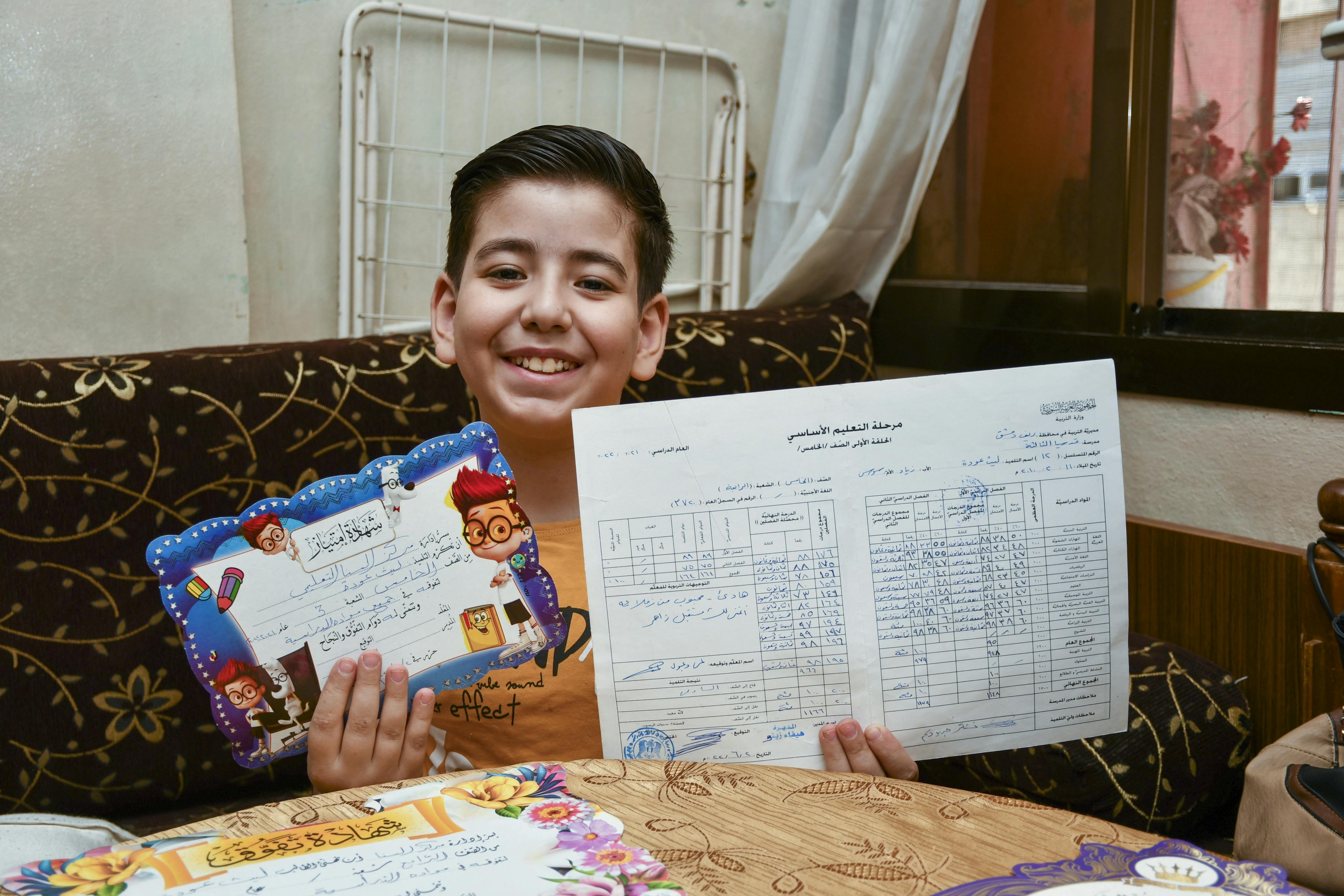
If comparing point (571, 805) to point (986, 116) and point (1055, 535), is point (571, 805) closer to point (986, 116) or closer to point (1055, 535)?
point (1055, 535)

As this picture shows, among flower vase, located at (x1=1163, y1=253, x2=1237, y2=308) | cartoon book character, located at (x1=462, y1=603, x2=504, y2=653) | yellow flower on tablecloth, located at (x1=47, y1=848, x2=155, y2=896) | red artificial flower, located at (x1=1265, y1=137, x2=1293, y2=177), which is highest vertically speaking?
red artificial flower, located at (x1=1265, y1=137, x2=1293, y2=177)

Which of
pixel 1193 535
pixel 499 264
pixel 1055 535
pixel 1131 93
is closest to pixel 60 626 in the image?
pixel 499 264

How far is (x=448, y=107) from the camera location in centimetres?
165


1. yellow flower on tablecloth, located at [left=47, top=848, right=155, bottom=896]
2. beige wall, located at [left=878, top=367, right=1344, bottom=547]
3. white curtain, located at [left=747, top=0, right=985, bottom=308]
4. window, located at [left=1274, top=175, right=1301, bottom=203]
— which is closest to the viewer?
yellow flower on tablecloth, located at [left=47, top=848, right=155, bottom=896]

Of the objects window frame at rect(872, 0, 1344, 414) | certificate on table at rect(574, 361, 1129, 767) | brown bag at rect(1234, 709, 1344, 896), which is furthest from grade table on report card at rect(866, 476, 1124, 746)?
window frame at rect(872, 0, 1344, 414)

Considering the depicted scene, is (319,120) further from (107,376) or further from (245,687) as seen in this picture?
(245,687)

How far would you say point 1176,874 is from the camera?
0.47m

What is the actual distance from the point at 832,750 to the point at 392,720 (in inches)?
12.9

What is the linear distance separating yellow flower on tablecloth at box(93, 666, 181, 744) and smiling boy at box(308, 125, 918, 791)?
1.31 feet

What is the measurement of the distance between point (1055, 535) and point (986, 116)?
47.3 inches

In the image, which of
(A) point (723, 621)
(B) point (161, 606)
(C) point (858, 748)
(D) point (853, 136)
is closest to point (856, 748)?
(C) point (858, 748)

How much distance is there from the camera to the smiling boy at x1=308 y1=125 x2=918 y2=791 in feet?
2.81

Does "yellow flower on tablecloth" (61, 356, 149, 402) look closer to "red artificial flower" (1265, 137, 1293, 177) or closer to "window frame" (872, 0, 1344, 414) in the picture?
"window frame" (872, 0, 1344, 414)

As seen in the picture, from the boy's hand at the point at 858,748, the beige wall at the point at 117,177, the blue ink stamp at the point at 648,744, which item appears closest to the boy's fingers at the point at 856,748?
the boy's hand at the point at 858,748
